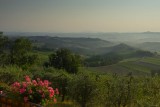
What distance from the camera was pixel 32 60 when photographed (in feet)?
227

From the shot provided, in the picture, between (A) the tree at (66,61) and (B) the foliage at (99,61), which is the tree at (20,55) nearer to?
(A) the tree at (66,61)

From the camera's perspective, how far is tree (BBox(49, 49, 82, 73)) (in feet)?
223

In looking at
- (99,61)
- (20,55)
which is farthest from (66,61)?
(99,61)

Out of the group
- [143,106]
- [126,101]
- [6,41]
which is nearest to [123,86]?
[126,101]

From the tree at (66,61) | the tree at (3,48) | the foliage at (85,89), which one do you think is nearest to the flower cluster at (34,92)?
the foliage at (85,89)

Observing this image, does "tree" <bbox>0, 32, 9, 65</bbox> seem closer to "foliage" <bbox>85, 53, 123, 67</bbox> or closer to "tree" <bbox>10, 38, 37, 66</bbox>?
"tree" <bbox>10, 38, 37, 66</bbox>

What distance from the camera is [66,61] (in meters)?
68.8

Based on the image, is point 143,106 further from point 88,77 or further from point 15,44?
point 15,44

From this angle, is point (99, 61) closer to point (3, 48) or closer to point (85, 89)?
point (3, 48)

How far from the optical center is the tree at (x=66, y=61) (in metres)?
67.9

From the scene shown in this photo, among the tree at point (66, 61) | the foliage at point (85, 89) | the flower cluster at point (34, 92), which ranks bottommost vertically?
the tree at point (66, 61)

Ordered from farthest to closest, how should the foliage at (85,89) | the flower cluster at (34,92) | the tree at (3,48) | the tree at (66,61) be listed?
1. the tree at (3,48)
2. the tree at (66,61)
3. the foliage at (85,89)
4. the flower cluster at (34,92)

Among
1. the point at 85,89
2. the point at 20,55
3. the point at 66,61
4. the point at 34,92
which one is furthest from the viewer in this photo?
the point at 20,55

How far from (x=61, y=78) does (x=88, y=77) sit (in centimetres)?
973
